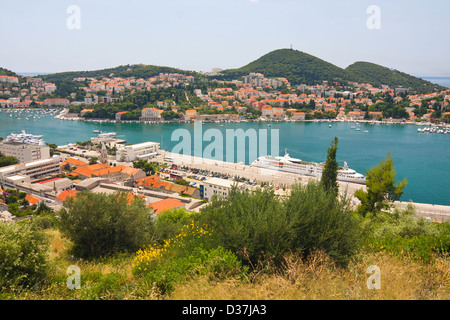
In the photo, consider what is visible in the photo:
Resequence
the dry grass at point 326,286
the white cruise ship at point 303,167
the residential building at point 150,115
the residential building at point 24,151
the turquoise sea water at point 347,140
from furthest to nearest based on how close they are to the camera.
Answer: the residential building at point 150,115 → the residential building at point 24,151 → the turquoise sea water at point 347,140 → the white cruise ship at point 303,167 → the dry grass at point 326,286

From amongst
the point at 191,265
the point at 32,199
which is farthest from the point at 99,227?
the point at 32,199

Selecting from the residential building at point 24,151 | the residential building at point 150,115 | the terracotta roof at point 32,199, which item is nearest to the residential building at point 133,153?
the residential building at point 24,151

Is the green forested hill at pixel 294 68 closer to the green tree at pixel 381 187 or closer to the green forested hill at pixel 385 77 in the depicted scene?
the green forested hill at pixel 385 77

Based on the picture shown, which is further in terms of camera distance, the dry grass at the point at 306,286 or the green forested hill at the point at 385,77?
the green forested hill at the point at 385,77

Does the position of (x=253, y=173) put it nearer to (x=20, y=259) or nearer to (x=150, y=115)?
(x=20, y=259)

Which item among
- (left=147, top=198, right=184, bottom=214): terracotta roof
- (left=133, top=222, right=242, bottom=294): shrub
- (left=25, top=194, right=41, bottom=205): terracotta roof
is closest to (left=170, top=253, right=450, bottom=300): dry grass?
(left=133, top=222, right=242, bottom=294): shrub

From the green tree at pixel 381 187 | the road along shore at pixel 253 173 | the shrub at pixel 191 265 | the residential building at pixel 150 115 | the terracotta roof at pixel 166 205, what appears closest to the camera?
the shrub at pixel 191 265

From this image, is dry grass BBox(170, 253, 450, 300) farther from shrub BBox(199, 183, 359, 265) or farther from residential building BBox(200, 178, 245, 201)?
residential building BBox(200, 178, 245, 201)

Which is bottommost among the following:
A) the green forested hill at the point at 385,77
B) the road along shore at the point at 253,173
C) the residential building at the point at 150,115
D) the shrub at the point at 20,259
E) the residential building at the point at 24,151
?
the road along shore at the point at 253,173
